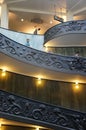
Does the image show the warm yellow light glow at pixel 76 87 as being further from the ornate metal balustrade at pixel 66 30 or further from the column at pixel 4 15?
the column at pixel 4 15

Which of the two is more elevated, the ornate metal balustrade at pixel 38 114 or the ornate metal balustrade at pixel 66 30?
the ornate metal balustrade at pixel 66 30

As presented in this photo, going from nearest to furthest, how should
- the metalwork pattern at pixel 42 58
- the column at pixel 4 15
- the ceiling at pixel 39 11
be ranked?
the metalwork pattern at pixel 42 58 < the column at pixel 4 15 < the ceiling at pixel 39 11

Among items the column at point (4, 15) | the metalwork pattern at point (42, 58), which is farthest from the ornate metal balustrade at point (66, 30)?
the column at point (4, 15)

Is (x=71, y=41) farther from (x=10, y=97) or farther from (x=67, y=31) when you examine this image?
(x=10, y=97)

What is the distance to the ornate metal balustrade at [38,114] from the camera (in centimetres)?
1024

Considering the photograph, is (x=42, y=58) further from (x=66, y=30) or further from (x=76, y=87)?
(x=66, y=30)

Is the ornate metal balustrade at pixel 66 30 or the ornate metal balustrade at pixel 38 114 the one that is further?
the ornate metal balustrade at pixel 66 30

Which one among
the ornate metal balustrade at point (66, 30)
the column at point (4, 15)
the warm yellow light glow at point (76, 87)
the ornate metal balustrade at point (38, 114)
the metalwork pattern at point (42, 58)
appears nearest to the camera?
the ornate metal balustrade at point (38, 114)

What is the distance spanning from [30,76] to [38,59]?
3.71 ft

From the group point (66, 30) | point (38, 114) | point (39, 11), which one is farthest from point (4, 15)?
point (38, 114)

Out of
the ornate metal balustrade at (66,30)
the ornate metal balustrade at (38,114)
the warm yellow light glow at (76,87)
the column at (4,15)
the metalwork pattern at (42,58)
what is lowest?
the ornate metal balustrade at (38,114)

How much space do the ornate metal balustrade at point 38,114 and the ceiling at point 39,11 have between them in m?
10.4

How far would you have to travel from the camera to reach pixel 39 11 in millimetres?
20094

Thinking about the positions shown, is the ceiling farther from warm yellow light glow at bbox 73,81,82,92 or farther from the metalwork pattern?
warm yellow light glow at bbox 73,81,82,92
